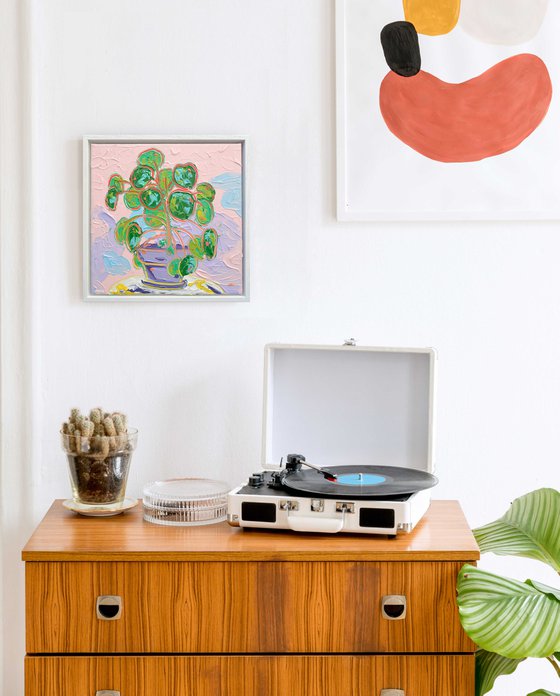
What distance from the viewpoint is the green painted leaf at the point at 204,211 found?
1.95 metres

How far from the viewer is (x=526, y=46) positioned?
1.93 meters

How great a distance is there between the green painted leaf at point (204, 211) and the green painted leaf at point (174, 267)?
106 mm

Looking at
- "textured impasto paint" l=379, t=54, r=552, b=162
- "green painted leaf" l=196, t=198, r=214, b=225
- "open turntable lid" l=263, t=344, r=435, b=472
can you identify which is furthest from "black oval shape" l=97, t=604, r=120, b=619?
"textured impasto paint" l=379, t=54, r=552, b=162

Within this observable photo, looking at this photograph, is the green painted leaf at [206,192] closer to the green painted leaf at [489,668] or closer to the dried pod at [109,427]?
the dried pod at [109,427]

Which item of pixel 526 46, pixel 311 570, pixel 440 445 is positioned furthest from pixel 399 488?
pixel 526 46

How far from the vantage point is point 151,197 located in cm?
195

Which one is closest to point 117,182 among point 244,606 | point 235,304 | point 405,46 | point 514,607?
point 235,304

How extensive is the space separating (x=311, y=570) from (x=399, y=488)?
24 cm

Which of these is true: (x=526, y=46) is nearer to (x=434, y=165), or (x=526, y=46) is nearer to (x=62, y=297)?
(x=434, y=165)

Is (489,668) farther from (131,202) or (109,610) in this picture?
(131,202)

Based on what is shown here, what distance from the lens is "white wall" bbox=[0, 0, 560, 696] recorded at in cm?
195

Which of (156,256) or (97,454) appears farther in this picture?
(156,256)

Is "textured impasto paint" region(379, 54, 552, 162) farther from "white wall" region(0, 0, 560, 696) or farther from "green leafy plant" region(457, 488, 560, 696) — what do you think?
"green leafy plant" region(457, 488, 560, 696)

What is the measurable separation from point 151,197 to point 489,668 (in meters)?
1.24
